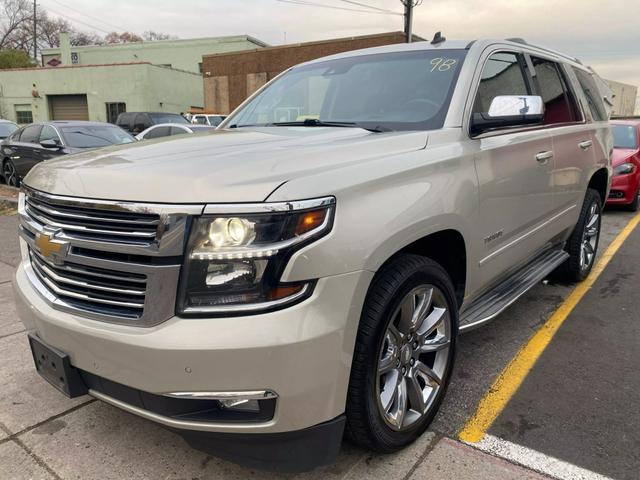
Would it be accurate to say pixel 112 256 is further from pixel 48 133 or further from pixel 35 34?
pixel 35 34

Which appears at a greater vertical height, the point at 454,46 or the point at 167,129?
the point at 454,46

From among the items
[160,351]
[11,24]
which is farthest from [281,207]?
[11,24]

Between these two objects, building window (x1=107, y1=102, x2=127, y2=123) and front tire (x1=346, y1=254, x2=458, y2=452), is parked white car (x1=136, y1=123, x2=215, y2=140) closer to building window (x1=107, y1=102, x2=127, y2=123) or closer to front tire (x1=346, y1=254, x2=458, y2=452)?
front tire (x1=346, y1=254, x2=458, y2=452)

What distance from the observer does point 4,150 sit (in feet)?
39.4

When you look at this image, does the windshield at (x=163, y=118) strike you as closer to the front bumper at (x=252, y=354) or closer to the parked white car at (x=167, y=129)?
the parked white car at (x=167, y=129)

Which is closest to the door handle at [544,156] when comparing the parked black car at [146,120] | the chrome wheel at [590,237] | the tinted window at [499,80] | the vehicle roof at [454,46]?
the tinted window at [499,80]

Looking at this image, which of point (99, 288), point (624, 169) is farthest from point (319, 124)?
point (624, 169)

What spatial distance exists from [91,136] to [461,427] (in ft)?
32.6

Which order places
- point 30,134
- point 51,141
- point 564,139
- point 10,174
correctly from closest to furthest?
point 564,139, point 51,141, point 30,134, point 10,174

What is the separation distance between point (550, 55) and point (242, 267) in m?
3.62

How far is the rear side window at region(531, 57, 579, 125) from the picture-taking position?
12.9ft

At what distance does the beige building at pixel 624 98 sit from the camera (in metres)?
36.7

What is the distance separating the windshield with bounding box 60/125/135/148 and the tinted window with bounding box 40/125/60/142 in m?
0.21

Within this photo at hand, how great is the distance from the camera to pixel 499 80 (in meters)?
3.38
